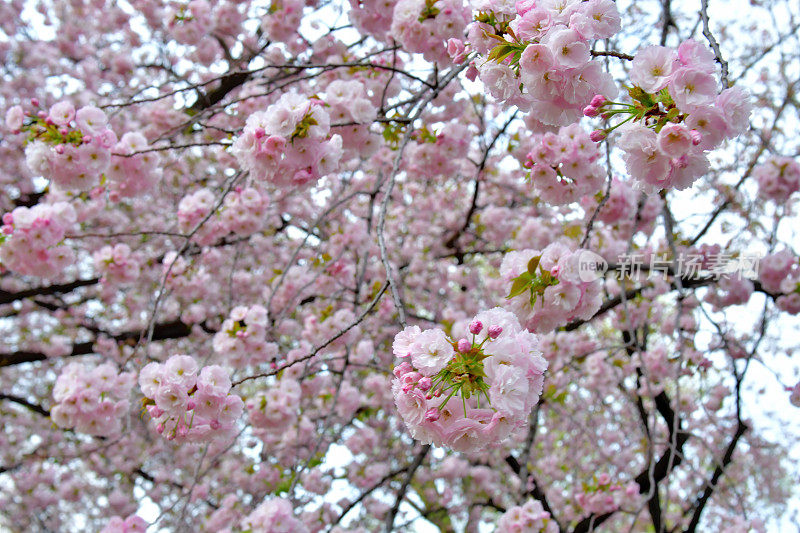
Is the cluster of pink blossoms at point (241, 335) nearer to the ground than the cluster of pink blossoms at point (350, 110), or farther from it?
nearer to the ground

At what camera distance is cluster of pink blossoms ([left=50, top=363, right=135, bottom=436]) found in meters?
2.25

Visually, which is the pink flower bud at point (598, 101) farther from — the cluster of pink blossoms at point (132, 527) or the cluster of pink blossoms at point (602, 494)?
the cluster of pink blossoms at point (602, 494)

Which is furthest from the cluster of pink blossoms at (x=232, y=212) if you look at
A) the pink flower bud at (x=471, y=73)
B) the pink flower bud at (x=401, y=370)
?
the pink flower bud at (x=401, y=370)

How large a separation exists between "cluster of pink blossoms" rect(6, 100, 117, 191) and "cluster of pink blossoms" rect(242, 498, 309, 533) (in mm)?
1440

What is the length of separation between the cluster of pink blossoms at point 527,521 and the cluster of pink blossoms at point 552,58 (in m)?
1.81

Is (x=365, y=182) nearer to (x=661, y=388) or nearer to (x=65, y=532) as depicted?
(x=661, y=388)

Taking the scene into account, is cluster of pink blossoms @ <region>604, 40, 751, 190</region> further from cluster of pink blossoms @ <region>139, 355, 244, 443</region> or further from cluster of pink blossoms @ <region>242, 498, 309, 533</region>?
cluster of pink blossoms @ <region>242, 498, 309, 533</region>

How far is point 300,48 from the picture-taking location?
3652mm

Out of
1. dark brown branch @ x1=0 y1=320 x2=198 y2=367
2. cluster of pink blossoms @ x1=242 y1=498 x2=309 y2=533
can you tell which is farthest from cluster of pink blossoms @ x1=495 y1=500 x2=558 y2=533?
dark brown branch @ x1=0 y1=320 x2=198 y2=367

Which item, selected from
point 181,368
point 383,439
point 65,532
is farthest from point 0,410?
point 181,368

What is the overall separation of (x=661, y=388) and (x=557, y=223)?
1.47 meters

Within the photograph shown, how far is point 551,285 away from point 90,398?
1.83 metres

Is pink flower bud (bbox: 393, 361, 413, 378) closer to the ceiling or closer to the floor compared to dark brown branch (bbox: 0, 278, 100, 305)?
closer to the floor

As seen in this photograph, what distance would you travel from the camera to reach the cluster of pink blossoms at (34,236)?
2346 millimetres
